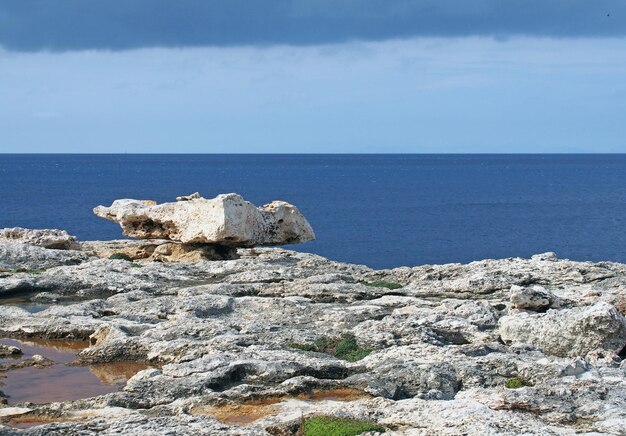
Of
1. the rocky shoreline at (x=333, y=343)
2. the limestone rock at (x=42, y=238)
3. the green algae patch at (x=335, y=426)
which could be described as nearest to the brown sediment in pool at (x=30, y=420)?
the rocky shoreline at (x=333, y=343)

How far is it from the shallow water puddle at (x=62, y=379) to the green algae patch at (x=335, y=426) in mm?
6634

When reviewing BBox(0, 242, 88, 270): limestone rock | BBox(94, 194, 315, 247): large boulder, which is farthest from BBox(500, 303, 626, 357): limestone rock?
BBox(0, 242, 88, 270): limestone rock

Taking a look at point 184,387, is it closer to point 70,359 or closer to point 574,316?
point 70,359

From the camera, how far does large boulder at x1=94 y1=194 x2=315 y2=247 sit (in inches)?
1522

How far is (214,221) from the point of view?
38.5 meters

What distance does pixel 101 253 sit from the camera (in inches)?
1679

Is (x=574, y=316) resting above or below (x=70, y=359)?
above

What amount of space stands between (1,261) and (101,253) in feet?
18.3

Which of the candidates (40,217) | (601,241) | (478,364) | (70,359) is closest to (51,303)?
(70,359)

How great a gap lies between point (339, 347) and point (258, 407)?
5440mm

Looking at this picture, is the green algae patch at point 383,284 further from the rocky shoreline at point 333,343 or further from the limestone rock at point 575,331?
the limestone rock at point 575,331

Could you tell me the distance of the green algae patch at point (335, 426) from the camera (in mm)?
14657

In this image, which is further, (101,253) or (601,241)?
(601,241)

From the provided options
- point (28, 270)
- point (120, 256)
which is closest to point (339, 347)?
point (28, 270)
